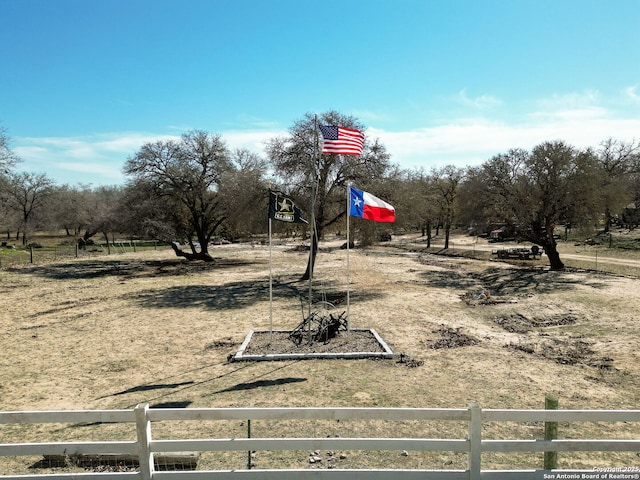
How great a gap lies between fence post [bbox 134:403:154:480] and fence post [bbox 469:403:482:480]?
3363 millimetres

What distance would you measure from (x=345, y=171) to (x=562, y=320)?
12717 mm

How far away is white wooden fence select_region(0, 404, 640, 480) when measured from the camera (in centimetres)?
423

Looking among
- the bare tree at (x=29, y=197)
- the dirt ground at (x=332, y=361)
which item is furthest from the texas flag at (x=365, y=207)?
the bare tree at (x=29, y=197)

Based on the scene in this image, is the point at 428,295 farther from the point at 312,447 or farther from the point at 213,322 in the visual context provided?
the point at 312,447

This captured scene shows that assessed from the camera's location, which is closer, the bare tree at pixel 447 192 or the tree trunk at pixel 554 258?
the tree trunk at pixel 554 258

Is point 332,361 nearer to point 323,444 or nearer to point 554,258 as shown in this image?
point 323,444

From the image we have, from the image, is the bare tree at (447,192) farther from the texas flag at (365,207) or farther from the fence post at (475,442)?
the fence post at (475,442)

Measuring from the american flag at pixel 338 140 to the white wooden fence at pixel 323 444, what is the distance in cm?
793

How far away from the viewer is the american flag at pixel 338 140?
11.0 metres

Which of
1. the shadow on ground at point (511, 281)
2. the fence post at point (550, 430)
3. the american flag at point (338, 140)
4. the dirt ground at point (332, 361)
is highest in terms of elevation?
the american flag at point (338, 140)

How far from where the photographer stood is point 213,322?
14500mm

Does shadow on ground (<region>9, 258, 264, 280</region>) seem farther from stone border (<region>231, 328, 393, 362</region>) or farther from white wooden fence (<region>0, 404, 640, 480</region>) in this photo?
white wooden fence (<region>0, 404, 640, 480</region>)

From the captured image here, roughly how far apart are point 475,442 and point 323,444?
Result: 1573mm

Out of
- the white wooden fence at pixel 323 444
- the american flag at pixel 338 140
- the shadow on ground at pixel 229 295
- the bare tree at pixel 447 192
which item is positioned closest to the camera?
the white wooden fence at pixel 323 444
